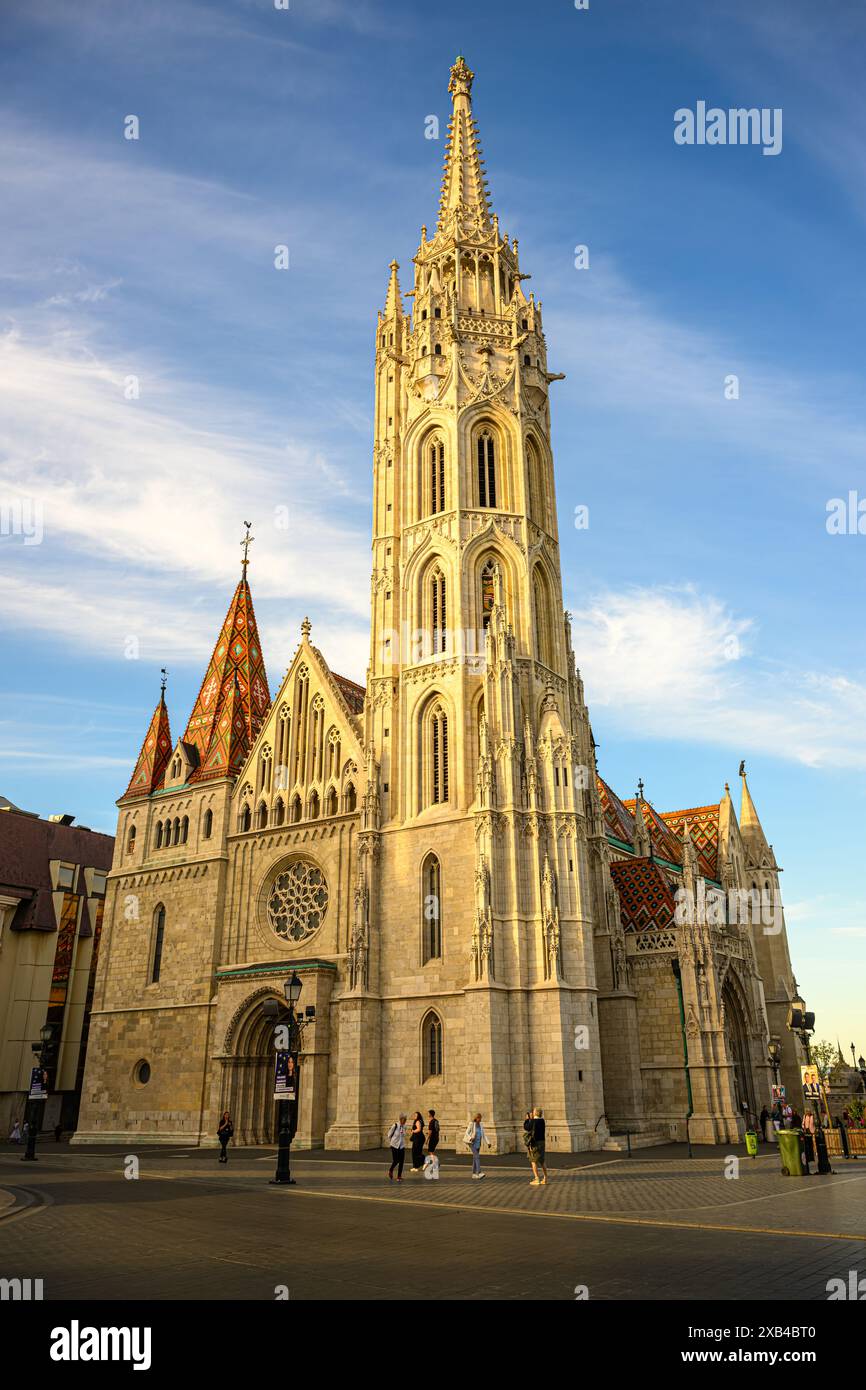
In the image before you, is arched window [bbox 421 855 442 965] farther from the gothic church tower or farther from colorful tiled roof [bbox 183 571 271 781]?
colorful tiled roof [bbox 183 571 271 781]

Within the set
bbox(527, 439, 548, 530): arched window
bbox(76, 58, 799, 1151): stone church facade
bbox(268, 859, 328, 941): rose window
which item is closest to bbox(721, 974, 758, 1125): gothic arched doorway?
bbox(76, 58, 799, 1151): stone church facade

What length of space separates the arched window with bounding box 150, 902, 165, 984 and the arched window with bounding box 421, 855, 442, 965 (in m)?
12.8

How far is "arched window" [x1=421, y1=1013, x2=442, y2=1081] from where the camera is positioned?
30.5 meters

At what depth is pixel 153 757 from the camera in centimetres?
4419

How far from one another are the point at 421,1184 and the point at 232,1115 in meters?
15.6

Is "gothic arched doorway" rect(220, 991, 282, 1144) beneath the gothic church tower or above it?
beneath

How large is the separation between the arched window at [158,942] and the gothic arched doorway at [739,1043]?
71.6 ft

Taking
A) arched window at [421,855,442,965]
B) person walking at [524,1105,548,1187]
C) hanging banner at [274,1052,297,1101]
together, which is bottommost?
person walking at [524,1105,548,1187]

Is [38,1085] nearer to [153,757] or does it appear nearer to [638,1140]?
[153,757]

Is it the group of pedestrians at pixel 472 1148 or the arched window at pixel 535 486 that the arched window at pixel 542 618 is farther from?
the group of pedestrians at pixel 472 1148

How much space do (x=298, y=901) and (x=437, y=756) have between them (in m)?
7.74

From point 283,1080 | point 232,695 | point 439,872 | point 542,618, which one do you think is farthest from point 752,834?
point 283,1080

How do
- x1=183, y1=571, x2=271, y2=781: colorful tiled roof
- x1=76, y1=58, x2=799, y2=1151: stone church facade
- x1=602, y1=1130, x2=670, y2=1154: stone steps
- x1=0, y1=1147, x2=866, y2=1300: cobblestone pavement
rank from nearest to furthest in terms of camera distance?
x1=0, y1=1147, x2=866, y2=1300: cobblestone pavement
x1=602, y1=1130, x2=670, y2=1154: stone steps
x1=76, y1=58, x2=799, y2=1151: stone church facade
x1=183, y1=571, x2=271, y2=781: colorful tiled roof
